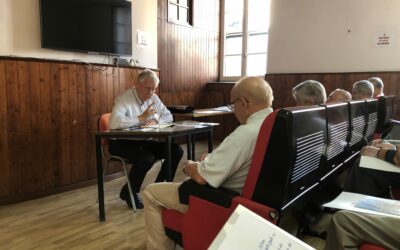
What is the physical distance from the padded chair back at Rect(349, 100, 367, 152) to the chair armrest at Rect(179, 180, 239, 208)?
39.4 inches

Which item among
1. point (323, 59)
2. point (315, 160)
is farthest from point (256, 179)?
point (323, 59)

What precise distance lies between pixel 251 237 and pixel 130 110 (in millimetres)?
2554

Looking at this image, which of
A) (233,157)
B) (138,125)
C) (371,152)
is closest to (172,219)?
(233,157)

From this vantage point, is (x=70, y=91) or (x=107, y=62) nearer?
(x=70, y=91)

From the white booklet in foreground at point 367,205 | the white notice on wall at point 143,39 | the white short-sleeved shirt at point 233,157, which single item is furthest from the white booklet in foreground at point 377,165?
the white notice on wall at point 143,39

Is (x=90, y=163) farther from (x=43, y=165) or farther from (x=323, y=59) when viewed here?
(x=323, y=59)

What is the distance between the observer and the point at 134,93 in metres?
3.17

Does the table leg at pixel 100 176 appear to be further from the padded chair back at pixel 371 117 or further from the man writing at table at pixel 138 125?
the padded chair back at pixel 371 117

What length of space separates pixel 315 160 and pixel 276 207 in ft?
1.21

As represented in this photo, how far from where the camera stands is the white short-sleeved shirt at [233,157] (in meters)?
1.47

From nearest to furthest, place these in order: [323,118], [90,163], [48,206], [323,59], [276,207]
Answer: [276,207]
[323,118]
[48,206]
[90,163]
[323,59]

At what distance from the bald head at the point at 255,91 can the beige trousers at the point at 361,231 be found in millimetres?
598

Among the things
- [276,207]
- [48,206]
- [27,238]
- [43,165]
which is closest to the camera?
[276,207]

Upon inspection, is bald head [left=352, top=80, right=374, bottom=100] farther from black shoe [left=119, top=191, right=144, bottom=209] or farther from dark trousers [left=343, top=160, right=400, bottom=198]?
black shoe [left=119, top=191, right=144, bottom=209]
